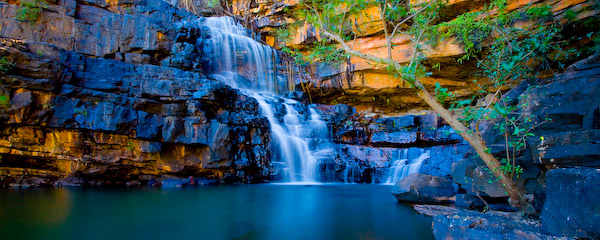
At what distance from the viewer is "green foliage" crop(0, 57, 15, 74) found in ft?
29.8

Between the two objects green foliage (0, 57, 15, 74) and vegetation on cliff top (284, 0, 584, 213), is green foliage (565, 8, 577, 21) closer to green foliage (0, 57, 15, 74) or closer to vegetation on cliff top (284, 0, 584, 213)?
vegetation on cliff top (284, 0, 584, 213)

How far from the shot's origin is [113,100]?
10766mm

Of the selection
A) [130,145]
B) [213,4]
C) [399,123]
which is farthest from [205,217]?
[213,4]

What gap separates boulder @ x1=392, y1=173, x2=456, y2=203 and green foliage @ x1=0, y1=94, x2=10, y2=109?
12.2 meters

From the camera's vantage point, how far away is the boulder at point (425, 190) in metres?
6.66

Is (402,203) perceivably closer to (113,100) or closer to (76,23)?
(113,100)

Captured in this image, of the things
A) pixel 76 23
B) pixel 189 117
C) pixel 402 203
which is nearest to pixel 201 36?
pixel 76 23

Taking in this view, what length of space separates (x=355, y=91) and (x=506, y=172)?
14801 mm

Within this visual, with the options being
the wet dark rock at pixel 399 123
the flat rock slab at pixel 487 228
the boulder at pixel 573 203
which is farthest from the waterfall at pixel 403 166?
the boulder at pixel 573 203

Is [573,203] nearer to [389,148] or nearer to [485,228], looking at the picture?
[485,228]

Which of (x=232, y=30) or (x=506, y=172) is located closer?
(x=506, y=172)

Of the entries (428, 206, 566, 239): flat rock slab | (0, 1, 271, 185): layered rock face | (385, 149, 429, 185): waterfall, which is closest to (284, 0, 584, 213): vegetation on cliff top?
(428, 206, 566, 239): flat rock slab

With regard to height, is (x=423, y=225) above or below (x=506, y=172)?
below

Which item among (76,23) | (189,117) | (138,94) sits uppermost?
(76,23)
